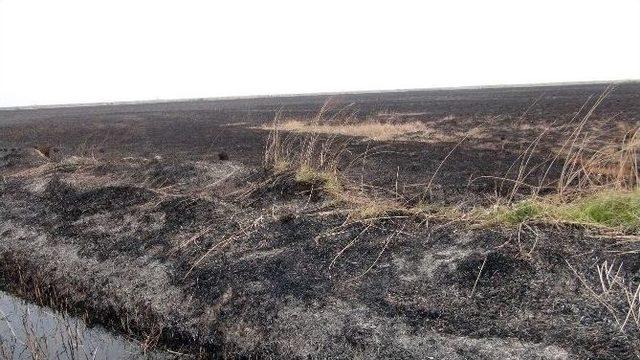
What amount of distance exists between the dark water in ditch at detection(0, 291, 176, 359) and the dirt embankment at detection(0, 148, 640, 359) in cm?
20

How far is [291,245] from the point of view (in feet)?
21.2

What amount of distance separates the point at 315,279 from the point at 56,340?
9.40ft

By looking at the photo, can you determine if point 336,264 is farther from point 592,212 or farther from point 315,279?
point 592,212

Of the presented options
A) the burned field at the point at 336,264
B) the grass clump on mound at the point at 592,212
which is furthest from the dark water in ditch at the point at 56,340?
the grass clump on mound at the point at 592,212

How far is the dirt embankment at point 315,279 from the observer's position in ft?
14.4

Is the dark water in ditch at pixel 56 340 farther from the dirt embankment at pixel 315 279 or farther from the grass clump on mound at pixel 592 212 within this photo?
the grass clump on mound at pixel 592 212

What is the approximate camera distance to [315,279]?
18.4 feet

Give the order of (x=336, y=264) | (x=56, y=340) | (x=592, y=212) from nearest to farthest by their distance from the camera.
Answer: (x=56, y=340)
(x=592, y=212)
(x=336, y=264)

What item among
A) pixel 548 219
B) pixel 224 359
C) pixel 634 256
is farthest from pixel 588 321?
pixel 224 359

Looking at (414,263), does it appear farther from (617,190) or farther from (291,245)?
(617,190)

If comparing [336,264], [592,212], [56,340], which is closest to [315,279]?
[336,264]

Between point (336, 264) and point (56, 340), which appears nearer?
point (56, 340)

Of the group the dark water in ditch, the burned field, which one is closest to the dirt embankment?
the burned field

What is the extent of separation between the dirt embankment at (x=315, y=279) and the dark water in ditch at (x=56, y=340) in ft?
0.64
